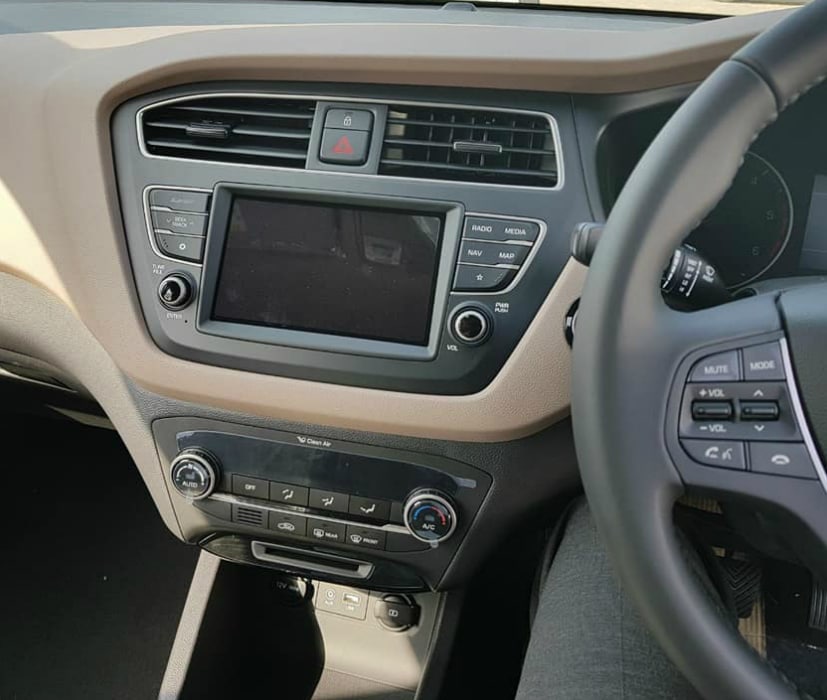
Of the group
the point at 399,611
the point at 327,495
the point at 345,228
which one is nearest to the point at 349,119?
the point at 345,228

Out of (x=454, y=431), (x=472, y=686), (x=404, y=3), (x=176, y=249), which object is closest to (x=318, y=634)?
(x=472, y=686)

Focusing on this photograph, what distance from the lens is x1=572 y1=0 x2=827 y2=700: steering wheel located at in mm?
634

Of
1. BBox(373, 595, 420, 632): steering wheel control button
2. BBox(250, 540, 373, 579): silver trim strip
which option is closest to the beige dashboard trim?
BBox(250, 540, 373, 579): silver trim strip

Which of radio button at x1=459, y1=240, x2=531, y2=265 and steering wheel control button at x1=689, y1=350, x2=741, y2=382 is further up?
radio button at x1=459, y1=240, x2=531, y2=265

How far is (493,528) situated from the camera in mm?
1110

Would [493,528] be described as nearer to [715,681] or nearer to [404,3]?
[715,681]

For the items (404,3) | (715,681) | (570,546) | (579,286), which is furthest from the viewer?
(404,3)

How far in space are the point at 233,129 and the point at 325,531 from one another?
512mm

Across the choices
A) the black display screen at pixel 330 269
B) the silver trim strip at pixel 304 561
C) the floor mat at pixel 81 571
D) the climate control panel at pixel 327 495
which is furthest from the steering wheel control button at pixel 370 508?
the floor mat at pixel 81 571

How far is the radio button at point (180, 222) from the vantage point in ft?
3.50

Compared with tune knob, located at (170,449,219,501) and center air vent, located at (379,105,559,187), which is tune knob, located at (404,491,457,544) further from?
center air vent, located at (379,105,559,187)

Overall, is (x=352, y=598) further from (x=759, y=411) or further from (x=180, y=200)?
(x=759, y=411)

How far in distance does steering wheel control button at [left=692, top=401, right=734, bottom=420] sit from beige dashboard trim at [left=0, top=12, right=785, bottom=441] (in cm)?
30

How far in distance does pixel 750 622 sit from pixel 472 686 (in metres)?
0.55
